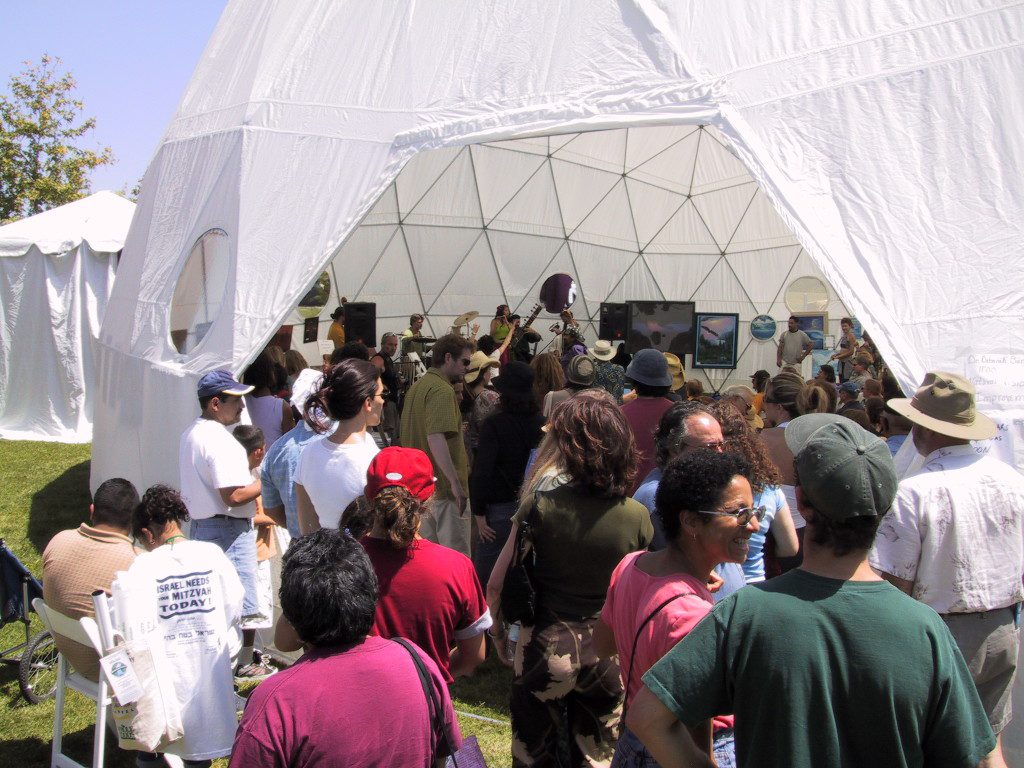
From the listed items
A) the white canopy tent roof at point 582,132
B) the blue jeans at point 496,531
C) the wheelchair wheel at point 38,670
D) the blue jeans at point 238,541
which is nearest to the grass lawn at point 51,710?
the wheelchair wheel at point 38,670

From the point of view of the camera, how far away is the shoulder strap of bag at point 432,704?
2.40 metres

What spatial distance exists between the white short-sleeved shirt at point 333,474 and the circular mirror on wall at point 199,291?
2.92m

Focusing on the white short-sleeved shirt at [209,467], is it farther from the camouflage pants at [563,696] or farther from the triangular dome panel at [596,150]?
the triangular dome panel at [596,150]

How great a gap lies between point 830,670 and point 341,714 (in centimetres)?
124

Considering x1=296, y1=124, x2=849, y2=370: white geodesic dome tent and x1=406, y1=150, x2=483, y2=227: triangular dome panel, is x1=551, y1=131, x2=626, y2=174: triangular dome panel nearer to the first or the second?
x1=296, y1=124, x2=849, y2=370: white geodesic dome tent

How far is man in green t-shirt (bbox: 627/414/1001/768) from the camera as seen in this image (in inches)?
75.7

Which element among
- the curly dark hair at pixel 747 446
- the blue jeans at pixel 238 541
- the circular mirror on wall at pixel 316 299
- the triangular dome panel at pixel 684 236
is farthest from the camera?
the triangular dome panel at pixel 684 236

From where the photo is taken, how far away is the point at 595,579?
333cm

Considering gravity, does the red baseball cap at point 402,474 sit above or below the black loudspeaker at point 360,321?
below

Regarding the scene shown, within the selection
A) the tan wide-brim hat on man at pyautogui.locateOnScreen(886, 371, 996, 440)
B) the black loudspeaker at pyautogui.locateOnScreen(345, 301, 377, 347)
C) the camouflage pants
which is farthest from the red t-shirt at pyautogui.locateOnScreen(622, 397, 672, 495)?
the black loudspeaker at pyautogui.locateOnScreen(345, 301, 377, 347)

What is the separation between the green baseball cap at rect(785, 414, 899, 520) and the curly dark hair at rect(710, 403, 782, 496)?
144 centimetres

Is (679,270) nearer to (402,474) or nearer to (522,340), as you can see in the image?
(522,340)

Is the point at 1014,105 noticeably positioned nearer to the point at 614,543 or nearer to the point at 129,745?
the point at 614,543

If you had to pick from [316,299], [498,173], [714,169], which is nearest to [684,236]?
[714,169]
